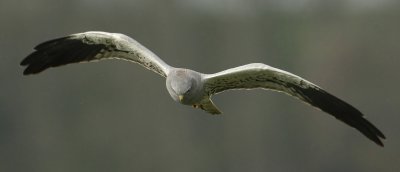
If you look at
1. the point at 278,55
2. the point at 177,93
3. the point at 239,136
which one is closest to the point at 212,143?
the point at 239,136

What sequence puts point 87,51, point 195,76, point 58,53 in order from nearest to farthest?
point 195,76 → point 87,51 → point 58,53

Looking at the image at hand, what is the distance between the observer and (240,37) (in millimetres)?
37688

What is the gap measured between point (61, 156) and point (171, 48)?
15.9 ft

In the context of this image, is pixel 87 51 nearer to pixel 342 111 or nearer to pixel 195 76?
pixel 195 76

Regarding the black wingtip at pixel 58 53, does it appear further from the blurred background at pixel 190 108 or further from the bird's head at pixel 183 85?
the blurred background at pixel 190 108

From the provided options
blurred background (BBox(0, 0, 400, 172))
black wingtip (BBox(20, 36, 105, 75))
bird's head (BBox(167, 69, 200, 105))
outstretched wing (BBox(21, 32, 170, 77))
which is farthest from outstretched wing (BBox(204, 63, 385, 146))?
blurred background (BBox(0, 0, 400, 172))

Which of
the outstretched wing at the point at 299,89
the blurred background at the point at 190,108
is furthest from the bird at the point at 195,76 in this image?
the blurred background at the point at 190,108

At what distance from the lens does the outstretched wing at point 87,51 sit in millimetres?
11641

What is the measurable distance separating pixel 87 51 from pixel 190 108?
18486 millimetres

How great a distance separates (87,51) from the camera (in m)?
12.1

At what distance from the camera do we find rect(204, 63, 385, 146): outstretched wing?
11.2 m

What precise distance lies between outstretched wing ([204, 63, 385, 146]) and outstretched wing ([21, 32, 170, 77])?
0.64 metres

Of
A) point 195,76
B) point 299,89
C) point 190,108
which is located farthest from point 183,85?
point 190,108

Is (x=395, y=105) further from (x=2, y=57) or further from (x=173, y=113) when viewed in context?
(x=2, y=57)
